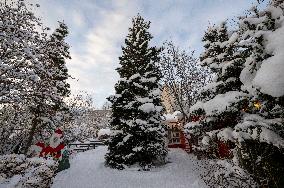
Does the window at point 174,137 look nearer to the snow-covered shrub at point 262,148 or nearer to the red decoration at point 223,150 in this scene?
the red decoration at point 223,150

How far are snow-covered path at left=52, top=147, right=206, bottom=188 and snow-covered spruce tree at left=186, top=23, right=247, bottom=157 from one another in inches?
94.7

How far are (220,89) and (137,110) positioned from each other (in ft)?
21.4

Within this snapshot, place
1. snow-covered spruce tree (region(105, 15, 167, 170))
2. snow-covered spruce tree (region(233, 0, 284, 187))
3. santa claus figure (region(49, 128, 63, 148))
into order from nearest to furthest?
snow-covered spruce tree (region(233, 0, 284, 187)) → santa claus figure (region(49, 128, 63, 148)) → snow-covered spruce tree (region(105, 15, 167, 170))

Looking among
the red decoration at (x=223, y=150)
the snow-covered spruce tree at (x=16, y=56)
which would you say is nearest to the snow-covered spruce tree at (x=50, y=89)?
the snow-covered spruce tree at (x=16, y=56)

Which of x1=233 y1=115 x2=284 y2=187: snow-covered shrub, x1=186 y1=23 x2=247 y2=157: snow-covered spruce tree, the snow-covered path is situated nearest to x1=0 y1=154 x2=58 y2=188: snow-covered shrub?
the snow-covered path

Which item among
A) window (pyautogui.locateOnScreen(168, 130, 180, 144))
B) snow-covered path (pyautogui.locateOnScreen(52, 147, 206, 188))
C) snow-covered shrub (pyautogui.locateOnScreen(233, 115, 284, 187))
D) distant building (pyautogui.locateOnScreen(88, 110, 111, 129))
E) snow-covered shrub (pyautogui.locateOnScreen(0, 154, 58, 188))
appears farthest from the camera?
distant building (pyautogui.locateOnScreen(88, 110, 111, 129))

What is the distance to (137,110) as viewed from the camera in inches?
722

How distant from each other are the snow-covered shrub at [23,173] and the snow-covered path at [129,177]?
556mm

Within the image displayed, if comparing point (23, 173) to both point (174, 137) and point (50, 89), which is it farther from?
point (174, 137)

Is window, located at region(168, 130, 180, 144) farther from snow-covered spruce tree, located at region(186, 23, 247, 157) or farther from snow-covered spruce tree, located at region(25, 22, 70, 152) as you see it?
snow-covered spruce tree, located at region(186, 23, 247, 157)

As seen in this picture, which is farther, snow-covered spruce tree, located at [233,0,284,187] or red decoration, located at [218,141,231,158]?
red decoration, located at [218,141,231,158]

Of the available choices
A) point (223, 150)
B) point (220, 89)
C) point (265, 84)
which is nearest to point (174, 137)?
point (223, 150)

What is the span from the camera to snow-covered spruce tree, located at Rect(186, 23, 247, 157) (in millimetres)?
11523

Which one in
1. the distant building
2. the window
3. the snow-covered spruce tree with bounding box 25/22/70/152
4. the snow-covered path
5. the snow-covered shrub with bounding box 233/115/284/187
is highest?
the distant building
